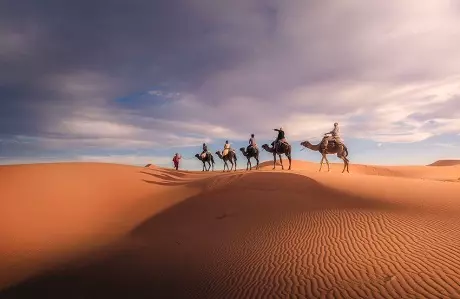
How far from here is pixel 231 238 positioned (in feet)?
33.3

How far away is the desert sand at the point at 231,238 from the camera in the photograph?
6.79 meters

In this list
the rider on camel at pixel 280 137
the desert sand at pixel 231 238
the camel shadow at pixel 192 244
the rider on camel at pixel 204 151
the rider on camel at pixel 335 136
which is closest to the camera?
the desert sand at pixel 231 238

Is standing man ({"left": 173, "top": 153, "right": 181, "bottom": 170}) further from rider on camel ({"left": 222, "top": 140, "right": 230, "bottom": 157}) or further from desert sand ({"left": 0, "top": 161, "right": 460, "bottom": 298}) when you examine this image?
desert sand ({"left": 0, "top": 161, "right": 460, "bottom": 298})

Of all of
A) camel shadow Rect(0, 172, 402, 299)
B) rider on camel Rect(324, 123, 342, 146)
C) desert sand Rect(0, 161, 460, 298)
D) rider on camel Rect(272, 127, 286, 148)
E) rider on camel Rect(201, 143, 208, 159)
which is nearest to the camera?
desert sand Rect(0, 161, 460, 298)

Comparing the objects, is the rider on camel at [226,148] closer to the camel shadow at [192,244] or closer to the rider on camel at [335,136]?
the rider on camel at [335,136]

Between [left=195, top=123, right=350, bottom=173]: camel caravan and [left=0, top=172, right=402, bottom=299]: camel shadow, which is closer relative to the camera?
[left=0, top=172, right=402, bottom=299]: camel shadow

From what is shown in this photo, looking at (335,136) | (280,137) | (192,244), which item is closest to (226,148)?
(280,137)

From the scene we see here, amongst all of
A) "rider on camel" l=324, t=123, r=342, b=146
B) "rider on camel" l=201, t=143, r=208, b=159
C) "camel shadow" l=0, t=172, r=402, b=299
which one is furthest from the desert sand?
"rider on camel" l=201, t=143, r=208, b=159

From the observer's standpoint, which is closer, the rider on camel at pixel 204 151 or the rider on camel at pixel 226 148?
the rider on camel at pixel 226 148

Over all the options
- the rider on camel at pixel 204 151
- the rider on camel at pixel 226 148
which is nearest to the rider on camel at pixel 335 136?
the rider on camel at pixel 226 148

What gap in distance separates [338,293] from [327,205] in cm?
626

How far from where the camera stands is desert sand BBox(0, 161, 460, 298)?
22.3 ft

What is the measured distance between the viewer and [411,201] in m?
11.8

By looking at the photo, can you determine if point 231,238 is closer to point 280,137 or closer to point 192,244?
point 192,244
